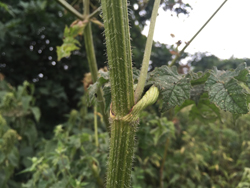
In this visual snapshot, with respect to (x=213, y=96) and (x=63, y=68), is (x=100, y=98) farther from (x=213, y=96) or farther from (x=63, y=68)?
(x=63, y=68)

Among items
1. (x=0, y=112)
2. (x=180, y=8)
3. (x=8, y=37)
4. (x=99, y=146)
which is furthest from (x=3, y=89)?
(x=180, y=8)

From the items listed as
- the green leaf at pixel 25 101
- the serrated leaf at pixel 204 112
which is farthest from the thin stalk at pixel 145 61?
the green leaf at pixel 25 101

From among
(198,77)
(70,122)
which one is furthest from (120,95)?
(70,122)

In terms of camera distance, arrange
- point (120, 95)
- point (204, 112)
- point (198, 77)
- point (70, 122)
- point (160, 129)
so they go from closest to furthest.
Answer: point (120, 95) < point (198, 77) < point (204, 112) < point (160, 129) < point (70, 122)

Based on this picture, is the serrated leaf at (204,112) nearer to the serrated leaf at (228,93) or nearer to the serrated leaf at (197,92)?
the serrated leaf at (197,92)

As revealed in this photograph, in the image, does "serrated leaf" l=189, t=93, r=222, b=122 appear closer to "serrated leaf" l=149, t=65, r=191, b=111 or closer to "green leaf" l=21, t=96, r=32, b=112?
"serrated leaf" l=149, t=65, r=191, b=111

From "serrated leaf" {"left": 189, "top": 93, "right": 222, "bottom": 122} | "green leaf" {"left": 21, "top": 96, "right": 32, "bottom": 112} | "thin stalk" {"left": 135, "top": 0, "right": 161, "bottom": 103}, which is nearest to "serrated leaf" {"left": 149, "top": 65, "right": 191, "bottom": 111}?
"thin stalk" {"left": 135, "top": 0, "right": 161, "bottom": 103}

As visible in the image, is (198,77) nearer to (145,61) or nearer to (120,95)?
(145,61)
